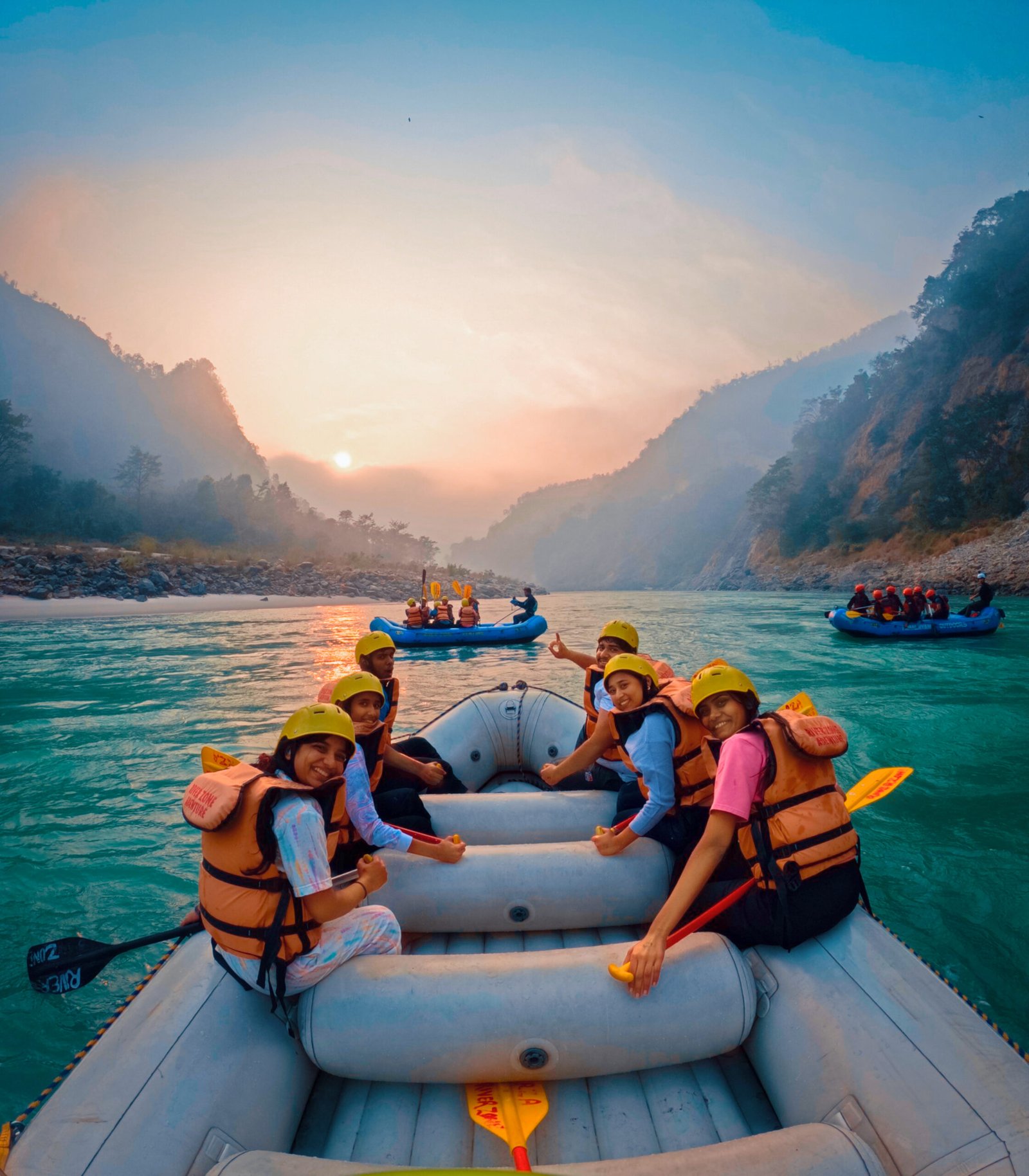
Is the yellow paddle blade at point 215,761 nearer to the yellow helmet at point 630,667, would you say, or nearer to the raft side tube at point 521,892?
the raft side tube at point 521,892

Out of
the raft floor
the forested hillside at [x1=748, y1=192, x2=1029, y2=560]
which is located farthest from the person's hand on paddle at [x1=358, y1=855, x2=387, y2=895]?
the forested hillside at [x1=748, y1=192, x2=1029, y2=560]

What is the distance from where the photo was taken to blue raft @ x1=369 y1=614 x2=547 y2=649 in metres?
16.0

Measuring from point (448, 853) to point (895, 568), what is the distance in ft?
128

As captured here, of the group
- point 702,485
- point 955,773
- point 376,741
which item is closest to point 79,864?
point 376,741

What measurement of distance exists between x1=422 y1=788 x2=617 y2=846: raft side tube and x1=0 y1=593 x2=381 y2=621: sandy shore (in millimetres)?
22047

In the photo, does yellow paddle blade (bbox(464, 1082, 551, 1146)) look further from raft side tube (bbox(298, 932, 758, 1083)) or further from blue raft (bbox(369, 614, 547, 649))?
blue raft (bbox(369, 614, 547, 649))

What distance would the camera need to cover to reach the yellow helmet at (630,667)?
295 centimetres

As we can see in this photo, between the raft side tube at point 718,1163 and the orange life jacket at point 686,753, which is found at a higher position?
the orange life jacket at point 686,753

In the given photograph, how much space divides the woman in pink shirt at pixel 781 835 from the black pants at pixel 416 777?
203 centimetres

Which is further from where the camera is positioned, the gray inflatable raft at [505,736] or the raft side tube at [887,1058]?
the gray inflatable raft at [505,736]

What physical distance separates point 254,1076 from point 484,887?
104cm

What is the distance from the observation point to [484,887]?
2.65 m

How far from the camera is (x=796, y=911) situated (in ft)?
7.00

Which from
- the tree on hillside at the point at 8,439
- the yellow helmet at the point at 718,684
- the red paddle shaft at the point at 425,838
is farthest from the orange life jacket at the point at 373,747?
the tree on hillside at the point at 8,439
